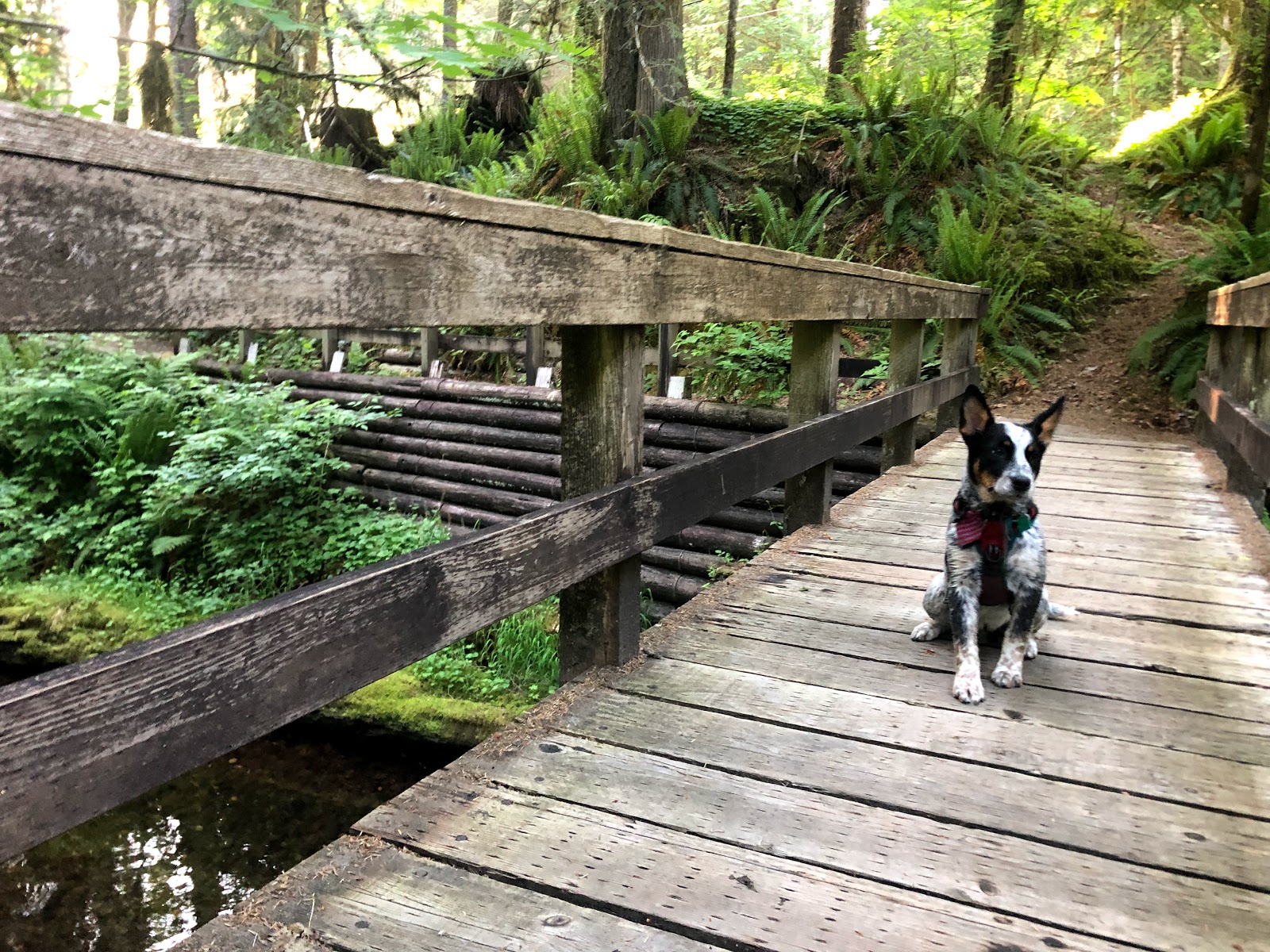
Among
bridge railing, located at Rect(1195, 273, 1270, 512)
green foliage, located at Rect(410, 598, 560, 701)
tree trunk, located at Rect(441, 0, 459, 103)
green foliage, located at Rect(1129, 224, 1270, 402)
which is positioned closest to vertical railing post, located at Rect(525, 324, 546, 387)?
tree trunk, located at Rect(441, 0, 459, 103)

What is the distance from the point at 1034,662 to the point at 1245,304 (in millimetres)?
3269

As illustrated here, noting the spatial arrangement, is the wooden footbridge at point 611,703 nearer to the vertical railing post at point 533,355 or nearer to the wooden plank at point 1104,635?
the wooden plank at point 1104,635

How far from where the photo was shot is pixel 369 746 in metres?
5.45

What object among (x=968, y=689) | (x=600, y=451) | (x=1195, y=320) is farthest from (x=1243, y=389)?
(x=600, y=451)

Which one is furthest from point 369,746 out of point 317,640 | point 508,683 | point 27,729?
point 27,729

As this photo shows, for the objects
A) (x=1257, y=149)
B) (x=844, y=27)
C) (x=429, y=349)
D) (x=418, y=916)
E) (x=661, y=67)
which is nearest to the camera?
(x=418, y=916)

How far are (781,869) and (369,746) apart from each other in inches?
170

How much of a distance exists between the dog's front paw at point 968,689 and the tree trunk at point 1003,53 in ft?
35.6

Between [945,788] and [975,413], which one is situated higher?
[975,413]

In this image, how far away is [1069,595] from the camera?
11.2 ft

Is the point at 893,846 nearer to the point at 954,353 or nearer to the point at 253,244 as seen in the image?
the point at 253,244

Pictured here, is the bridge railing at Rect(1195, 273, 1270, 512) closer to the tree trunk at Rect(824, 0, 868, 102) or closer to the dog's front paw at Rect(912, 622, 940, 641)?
the dog's front paw at Rect(912, 622, 940, 641)

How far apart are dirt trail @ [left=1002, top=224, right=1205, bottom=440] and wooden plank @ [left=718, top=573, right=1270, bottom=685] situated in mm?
5187

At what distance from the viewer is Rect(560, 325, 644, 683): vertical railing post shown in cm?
240
